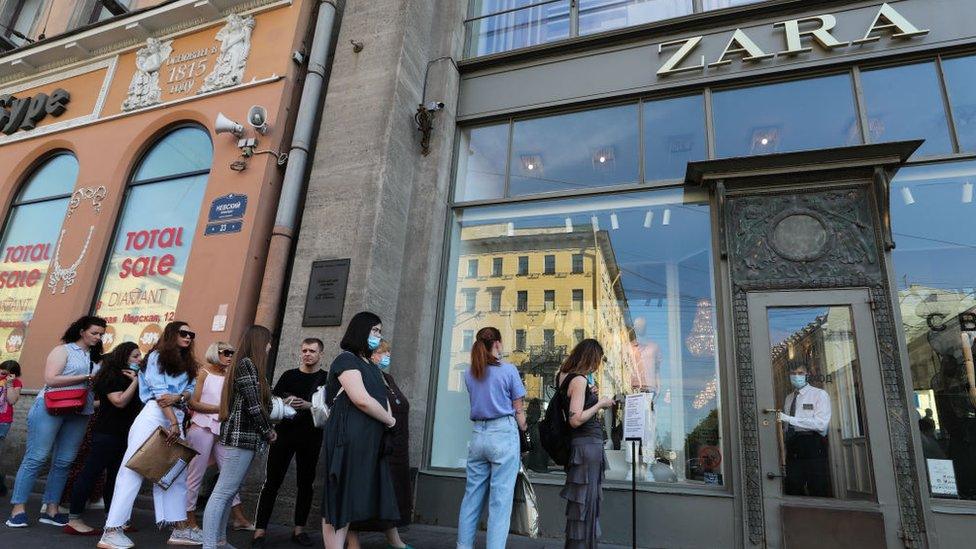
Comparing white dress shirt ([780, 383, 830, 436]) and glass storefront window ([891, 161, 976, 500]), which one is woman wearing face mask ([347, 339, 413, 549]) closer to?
white dress shirt ([780, 383, 830, 436])

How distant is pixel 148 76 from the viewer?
9773mm

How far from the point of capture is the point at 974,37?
5.96m

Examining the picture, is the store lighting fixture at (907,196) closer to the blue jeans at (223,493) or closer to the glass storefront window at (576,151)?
the glass storefront window at (576,151)

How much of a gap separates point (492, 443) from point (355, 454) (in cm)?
110

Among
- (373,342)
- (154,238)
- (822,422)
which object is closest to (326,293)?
(373,342)

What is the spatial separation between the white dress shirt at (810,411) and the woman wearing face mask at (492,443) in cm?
285

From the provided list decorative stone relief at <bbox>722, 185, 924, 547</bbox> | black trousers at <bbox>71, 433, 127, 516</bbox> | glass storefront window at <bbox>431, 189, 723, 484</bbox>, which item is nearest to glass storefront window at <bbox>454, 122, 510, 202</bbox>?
glass storefront window at <bbox>431, 189, 723, 484</bbox>

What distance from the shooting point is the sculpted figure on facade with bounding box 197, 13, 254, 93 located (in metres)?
8.75

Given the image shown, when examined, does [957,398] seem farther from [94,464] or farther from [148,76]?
[148,76]

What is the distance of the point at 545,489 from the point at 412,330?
238cm

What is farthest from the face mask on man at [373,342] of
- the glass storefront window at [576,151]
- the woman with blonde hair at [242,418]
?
the glass storefront window at [576,151]

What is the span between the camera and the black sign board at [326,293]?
20.8ft

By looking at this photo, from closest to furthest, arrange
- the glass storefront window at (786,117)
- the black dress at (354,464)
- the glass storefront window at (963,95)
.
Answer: the black dress at (354,464) → the glass storefront window at (963,95) → the glass storefront window at (786,117)

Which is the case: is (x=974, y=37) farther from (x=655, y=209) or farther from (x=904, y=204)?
(x=655, y=209)
